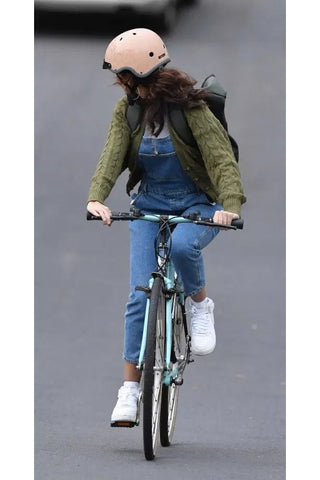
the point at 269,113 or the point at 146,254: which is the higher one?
the point at 269,113

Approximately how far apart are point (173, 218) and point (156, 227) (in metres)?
0.26

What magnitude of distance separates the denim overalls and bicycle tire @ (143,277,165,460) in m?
0.18

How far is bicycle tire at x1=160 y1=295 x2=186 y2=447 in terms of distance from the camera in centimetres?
784

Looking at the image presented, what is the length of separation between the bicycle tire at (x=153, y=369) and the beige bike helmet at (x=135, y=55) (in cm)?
109

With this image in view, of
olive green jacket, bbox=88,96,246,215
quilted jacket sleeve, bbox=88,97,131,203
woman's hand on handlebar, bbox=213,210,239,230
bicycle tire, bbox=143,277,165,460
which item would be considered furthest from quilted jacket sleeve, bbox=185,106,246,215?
bicycle tire, bbox=143,277,165,460

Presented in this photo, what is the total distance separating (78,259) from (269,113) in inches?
217

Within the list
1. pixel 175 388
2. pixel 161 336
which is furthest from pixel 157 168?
pixel 175 388

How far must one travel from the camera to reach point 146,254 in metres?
7.75

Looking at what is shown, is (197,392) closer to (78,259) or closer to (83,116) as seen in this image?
(78,259)

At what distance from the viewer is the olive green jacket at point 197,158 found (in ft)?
24.7

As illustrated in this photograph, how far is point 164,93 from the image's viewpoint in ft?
24.7

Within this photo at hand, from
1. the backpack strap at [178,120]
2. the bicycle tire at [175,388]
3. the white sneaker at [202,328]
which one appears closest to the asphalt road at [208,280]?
the bicycle tire at [175,388]
